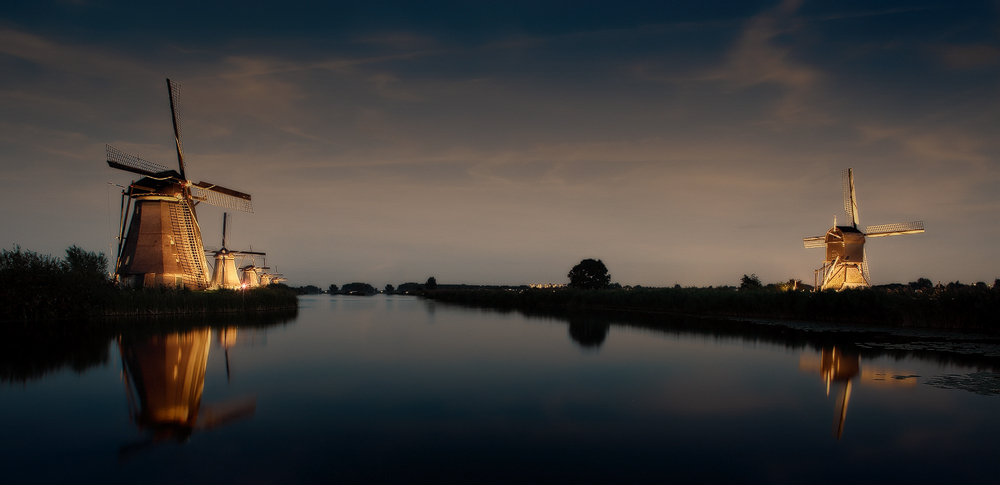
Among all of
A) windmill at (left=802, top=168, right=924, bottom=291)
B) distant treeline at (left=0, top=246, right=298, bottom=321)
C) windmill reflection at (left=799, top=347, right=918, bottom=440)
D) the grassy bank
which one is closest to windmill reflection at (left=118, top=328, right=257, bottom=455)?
windmill reflection at (left=799, top=347, right=918, bottom=440)

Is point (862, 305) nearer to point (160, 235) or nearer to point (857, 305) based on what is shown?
point (857, 305)

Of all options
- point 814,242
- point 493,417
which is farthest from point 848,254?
point 493,417

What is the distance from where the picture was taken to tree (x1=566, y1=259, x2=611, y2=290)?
64.4m

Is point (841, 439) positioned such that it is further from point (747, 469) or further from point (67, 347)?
point (67, 347)

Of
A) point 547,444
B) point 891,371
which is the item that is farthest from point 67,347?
point 891,371

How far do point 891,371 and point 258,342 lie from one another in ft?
48.8

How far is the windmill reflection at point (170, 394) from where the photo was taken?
5.58 m

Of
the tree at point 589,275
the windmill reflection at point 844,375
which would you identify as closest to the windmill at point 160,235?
the windmill reflection at point 844,375

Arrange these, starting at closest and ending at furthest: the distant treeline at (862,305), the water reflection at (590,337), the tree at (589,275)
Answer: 1. the water reflection at (590,337)
2. the distant treeline at (862,305)
3. the tree at (589,275)

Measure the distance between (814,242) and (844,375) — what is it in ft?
97.0

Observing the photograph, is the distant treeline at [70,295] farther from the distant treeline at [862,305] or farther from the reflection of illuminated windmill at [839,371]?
the distant treeline at [862,305]

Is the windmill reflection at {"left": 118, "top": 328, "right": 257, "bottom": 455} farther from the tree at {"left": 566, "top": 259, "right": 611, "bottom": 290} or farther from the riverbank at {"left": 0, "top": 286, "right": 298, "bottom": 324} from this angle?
the tree at {"left": 566, "top": 259, "right": 611, "bottom": 290}

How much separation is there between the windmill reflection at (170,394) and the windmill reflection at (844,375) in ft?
24.4

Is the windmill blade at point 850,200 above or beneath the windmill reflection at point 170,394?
above
